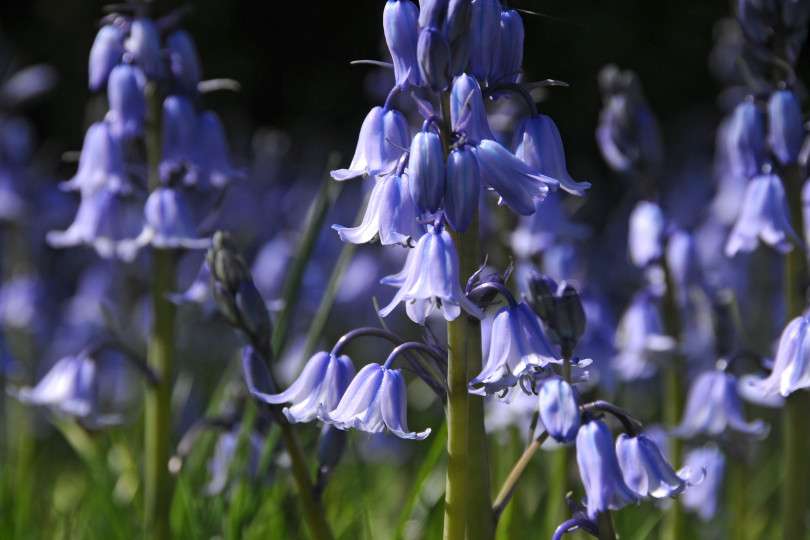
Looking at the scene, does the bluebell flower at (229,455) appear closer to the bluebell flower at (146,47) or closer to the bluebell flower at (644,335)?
the bluebell flower at (146,47)

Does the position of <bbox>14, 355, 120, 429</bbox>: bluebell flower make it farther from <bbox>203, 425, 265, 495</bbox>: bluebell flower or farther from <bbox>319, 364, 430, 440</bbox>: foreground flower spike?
<bbox>319, 364, 430, 440</bbox>: foreground flower spike

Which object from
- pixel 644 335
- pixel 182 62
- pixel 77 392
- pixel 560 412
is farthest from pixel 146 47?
pixel 644 335

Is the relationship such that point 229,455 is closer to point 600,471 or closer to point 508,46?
point 600,471

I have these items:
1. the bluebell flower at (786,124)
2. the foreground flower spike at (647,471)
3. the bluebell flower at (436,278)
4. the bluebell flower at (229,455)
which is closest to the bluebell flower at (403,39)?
the bluebell flower at (436,278)

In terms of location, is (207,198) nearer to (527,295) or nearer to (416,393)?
(416,393)

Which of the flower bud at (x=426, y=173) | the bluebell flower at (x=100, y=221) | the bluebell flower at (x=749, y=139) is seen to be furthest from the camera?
the bluebell flower at (x=100, y=221)
